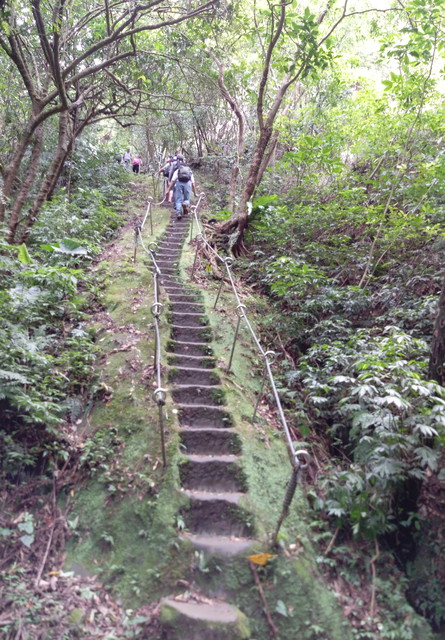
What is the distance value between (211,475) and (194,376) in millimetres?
1582

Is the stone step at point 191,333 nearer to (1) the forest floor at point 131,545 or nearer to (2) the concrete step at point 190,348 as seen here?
(2) the concrete step at point 190,348

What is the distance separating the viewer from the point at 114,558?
3.48m

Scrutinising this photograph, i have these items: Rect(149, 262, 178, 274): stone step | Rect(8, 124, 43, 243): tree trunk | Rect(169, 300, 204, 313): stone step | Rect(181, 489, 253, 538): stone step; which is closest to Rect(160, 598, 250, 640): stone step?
Rect(181, 489, 253, 538): stone step

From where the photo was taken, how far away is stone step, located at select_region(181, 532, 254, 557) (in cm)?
344

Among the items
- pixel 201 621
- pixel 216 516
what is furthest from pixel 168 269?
pixel 201 621

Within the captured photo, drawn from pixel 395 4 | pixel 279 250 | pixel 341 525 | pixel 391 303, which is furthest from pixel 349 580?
pixel 395 4

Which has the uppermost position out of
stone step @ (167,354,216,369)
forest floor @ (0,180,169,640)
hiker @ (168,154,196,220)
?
hiker @ (168,154,196,220)

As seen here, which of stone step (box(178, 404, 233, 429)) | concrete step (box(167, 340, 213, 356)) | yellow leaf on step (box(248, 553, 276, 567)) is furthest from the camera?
concrete step (box(167, 340, 213, 356))

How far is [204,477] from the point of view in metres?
4.09

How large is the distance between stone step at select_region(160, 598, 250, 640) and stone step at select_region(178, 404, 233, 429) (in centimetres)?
183

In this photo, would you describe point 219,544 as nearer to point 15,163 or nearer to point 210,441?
point 210,441

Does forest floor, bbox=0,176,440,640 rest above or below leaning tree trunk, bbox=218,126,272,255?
below

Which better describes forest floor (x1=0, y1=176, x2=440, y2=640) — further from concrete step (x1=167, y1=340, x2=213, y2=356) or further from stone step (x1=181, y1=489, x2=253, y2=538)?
concrete step (x1=167, y1=340, x2=213, y2=356)

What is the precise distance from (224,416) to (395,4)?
1129 cm
